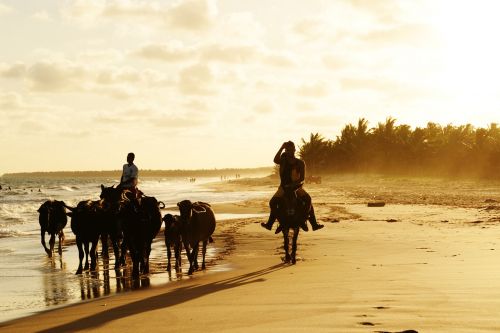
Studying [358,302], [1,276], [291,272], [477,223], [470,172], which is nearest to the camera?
[358,302]

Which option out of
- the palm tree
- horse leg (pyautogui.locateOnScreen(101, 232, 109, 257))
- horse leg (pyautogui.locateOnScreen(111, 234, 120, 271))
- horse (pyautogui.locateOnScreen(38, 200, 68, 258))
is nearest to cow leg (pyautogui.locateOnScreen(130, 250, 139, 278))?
horse leg (pyautogui.locateOnScreen(111, 234, 120, 271))

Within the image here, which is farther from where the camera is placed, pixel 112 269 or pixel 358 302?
pixel 112 269

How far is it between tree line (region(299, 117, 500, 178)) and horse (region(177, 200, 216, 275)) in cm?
6516

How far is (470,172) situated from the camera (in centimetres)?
8025

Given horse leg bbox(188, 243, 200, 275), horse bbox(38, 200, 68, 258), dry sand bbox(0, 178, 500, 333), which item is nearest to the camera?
dry sand bbox(0, 178, 500, 333)

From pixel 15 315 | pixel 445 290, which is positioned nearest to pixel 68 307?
pixel 15 315

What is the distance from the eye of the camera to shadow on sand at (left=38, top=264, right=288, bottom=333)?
7.67m

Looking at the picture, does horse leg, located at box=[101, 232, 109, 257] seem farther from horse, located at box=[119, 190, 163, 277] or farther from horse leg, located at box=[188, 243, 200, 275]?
horse leg, located at box=[188, 243, 200, 275]

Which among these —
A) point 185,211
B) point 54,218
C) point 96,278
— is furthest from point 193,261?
point 54,218

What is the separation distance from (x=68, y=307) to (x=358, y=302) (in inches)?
173

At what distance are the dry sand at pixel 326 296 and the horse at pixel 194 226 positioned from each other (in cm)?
56

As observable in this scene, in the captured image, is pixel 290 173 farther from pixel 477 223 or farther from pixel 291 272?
pixel 477 223

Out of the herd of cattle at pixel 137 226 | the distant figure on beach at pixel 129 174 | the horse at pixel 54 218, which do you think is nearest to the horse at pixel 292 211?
the herd of cattle at pixel 137 226

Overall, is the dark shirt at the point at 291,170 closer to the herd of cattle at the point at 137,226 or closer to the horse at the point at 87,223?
the herd of cattle at the point at 137,226
